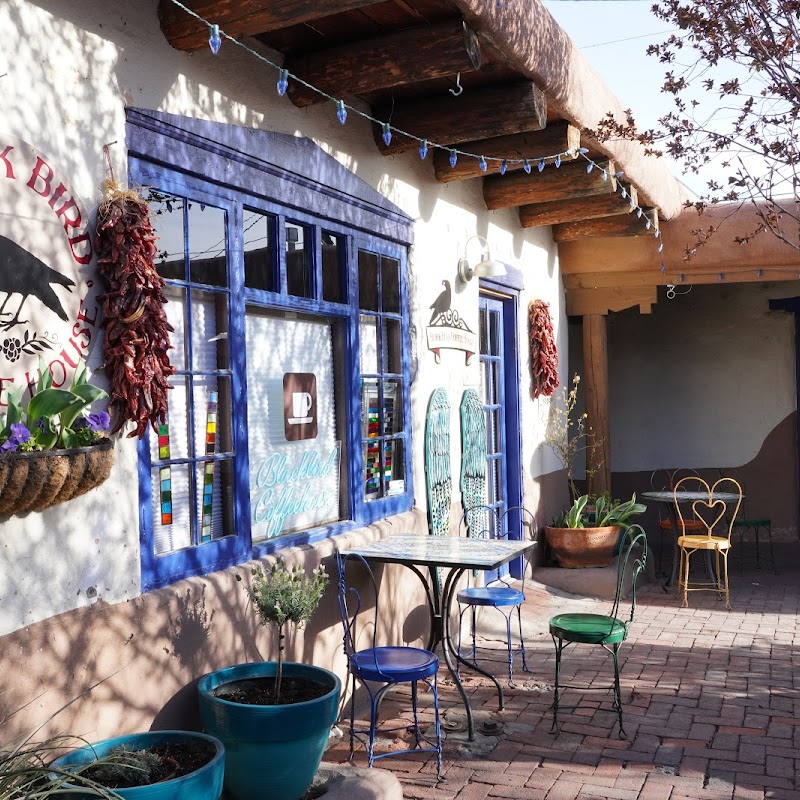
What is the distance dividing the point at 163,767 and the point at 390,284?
3324mm

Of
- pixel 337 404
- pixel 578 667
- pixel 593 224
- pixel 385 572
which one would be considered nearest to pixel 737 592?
pixel 578 667

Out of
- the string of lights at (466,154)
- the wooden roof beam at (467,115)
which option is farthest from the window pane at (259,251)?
the wooden roof beam at (467,115)

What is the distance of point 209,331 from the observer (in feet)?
12.8

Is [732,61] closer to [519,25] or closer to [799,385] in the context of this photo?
[519,25]

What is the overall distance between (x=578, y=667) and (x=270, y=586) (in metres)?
2.49

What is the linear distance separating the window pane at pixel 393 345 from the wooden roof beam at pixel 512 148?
3.70 feet

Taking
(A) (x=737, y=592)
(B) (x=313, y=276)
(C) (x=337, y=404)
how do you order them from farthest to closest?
(A) (x=737, y=592) → (C) (x=337, y=404) → (B) (x=313, y=276)

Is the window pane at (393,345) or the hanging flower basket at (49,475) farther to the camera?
the window pane at (393,345)

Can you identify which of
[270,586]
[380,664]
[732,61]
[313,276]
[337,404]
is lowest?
[380,664]

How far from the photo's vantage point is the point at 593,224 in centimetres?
802

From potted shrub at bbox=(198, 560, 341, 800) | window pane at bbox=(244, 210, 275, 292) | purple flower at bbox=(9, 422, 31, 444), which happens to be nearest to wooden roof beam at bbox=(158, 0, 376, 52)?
window pane at bbox=(244, 210, 275, 292)

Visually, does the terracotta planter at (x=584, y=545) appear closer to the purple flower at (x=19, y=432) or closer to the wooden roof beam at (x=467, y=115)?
the wooden roof beam at (x=467, y=115)

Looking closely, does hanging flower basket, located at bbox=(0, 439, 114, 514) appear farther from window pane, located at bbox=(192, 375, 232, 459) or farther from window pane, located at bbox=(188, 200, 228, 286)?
window pane, located at bbox=(188, 200, 228, 286)

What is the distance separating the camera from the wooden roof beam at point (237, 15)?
3.45 metres
